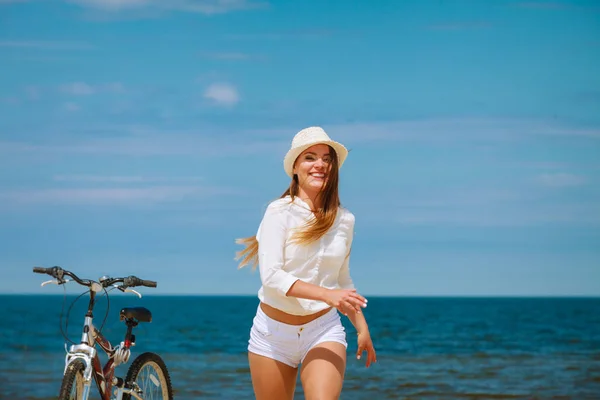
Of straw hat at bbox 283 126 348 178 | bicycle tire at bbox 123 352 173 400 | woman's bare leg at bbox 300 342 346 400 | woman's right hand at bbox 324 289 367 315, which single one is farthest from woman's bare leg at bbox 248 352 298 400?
bicycle tire at bbox 123 352 173 400

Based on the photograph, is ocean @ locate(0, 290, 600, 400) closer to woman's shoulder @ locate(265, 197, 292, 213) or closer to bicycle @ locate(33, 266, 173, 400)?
bicycle @ locate(33, 266, 173, 400)

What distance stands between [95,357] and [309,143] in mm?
1814

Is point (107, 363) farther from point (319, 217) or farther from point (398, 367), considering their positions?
point (398, 367)

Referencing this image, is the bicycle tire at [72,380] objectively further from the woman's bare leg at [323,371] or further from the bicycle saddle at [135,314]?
the woman's bare leg at [323,371]

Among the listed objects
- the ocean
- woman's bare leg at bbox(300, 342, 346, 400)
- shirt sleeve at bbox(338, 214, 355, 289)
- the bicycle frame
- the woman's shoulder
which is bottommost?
woman's bare leg at bbox(300, 342, 346, 400)

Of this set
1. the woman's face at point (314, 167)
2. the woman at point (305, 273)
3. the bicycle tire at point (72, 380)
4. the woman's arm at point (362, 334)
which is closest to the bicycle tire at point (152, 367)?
the bicycle tire at point (72, 380)

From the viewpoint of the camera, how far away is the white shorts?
4.60m

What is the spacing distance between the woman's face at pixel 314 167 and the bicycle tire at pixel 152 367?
1.97 meters

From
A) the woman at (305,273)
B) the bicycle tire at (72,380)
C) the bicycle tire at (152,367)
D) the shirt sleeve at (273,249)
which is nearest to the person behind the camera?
the shirt sleeve at (273,249)

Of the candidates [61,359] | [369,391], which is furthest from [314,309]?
[61,359]

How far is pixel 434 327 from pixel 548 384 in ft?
104

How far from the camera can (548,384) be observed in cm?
1806

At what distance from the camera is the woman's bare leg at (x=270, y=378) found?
4.66 m

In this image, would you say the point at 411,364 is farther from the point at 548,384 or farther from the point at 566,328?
the point at 566,328
